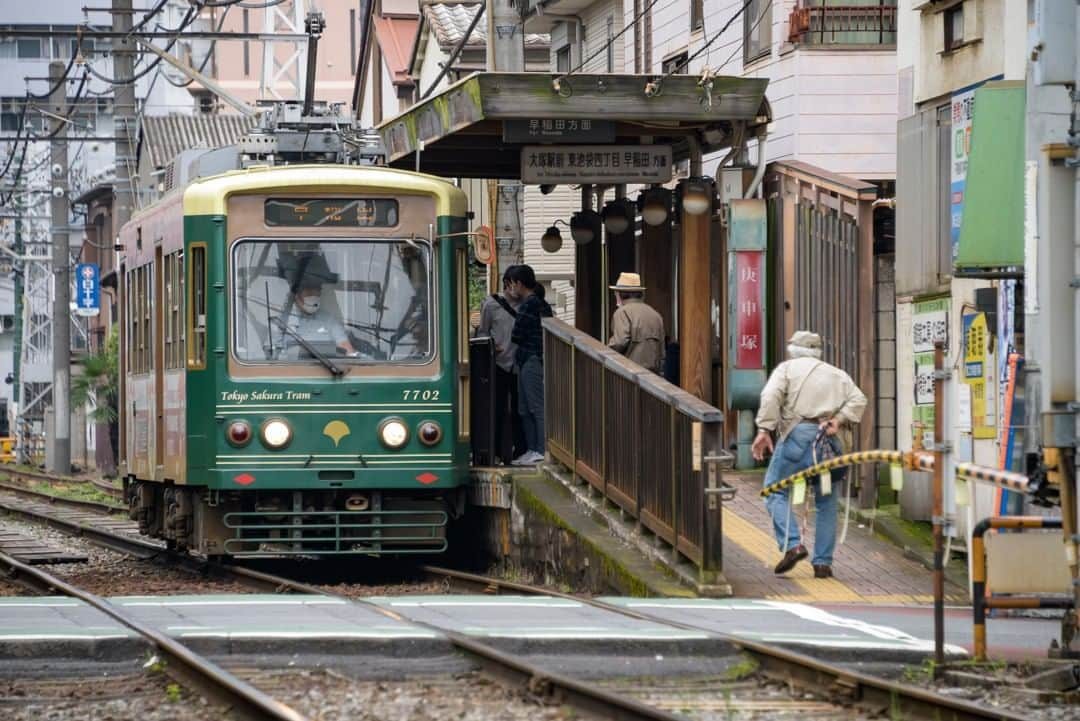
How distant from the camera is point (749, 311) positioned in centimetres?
1738

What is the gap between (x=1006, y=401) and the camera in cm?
1262

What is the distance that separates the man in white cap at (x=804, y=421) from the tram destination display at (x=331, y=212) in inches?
153

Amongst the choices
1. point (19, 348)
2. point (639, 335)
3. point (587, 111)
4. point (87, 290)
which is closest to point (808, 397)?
point (639, 335)

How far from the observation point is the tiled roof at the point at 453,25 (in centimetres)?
4181

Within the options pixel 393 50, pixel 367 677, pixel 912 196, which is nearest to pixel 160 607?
pixel 367 677

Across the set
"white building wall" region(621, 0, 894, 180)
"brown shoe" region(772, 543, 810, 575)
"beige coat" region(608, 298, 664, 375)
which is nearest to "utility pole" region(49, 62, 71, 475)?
"white building wall" region(621, 0, 894, 180)

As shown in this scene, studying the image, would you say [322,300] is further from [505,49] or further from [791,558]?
[791,558]

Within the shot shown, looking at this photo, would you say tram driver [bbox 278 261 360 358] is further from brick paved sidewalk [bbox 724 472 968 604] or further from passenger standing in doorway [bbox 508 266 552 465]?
brick paved sidewalk [bbox 724 472 968 604]

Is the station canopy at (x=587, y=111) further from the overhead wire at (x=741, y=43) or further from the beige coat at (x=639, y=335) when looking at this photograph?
the overhead wire at (x=741, y=43)

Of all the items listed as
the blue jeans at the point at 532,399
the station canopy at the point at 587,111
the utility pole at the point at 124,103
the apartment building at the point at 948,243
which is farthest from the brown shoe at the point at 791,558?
the utility pole at the point at 124,103

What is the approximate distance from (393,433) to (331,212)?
1771mm

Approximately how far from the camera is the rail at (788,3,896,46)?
24656mm

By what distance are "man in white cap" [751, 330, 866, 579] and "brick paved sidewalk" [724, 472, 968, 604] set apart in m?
0.17

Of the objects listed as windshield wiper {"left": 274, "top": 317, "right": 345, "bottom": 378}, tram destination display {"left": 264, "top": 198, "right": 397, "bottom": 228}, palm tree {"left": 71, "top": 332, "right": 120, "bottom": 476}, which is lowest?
palm tree {"left": 71, "top": 332, "right": 120, "bottom": 476}
